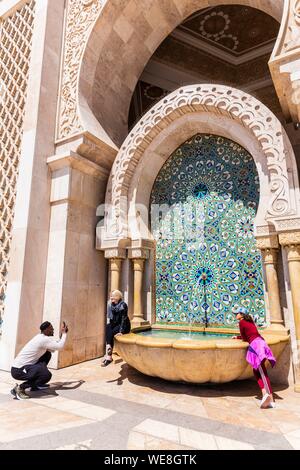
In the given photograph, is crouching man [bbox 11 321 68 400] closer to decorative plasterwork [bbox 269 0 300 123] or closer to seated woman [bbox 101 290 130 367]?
seated woman [bbox 101 290 130 367]

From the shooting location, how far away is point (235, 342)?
2.92 m

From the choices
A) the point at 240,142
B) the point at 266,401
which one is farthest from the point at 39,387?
the point at 240,142

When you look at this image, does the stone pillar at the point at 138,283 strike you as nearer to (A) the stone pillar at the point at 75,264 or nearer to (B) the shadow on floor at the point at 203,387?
(A) the stone pillar at the point at 75,264

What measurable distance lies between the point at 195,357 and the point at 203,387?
0.56 m

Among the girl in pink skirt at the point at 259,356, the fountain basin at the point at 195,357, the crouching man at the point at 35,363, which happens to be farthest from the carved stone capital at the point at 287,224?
the crouching man at the point at 35,363

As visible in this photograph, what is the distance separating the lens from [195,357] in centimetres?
287

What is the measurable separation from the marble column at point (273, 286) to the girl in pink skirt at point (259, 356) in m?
0.62

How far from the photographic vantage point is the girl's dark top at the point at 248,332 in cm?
286

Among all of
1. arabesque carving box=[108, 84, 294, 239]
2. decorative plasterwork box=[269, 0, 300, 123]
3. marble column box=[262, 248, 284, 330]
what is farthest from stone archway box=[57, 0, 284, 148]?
marble column box=[262, 248, 284, 330]

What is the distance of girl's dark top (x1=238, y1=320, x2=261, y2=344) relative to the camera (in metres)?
2.86

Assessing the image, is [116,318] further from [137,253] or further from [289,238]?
[289,238]

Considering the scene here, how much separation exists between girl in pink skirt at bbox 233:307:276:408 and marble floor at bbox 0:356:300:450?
0.40ft

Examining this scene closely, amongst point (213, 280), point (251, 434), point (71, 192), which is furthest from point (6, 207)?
point (251, 434)
